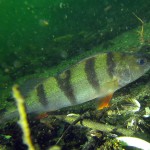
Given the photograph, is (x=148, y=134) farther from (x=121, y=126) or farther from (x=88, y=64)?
(x=88, y=64)

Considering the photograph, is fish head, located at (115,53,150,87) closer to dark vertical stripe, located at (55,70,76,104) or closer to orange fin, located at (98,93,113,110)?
orange fin, located at (98,93,113,110)

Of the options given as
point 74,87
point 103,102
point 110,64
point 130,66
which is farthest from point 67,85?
point 130,66

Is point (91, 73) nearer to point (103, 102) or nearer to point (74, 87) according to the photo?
point (74, 87)

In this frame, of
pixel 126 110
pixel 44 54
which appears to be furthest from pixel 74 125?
pixel 44 54

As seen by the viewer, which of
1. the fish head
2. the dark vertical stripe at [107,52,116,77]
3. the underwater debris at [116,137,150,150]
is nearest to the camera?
the underwater debris at [116,137,150,150]

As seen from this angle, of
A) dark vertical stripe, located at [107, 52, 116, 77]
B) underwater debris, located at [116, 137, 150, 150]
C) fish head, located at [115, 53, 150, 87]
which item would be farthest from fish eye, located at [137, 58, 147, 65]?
underwater debris, located at [116, 137, 150, 150]

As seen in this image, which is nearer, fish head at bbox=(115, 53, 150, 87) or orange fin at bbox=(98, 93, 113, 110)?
orange fin at bbox=(98, 93, 113, 110)

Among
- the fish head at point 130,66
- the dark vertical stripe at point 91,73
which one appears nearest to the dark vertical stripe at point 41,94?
the dark vertical stripe at point 91,73
